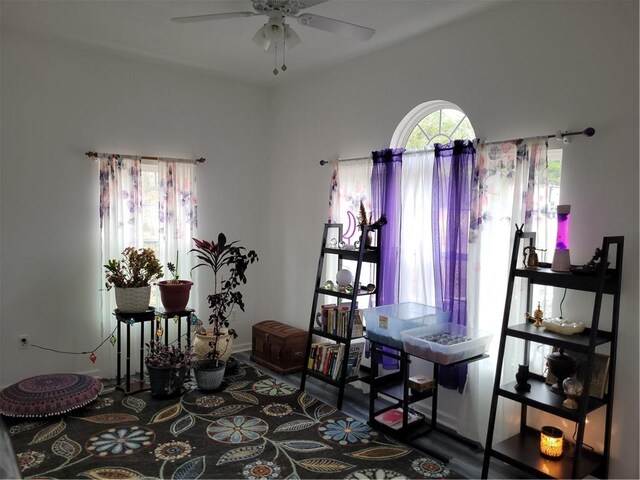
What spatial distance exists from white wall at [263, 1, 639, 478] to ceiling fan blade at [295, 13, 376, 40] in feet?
2.93

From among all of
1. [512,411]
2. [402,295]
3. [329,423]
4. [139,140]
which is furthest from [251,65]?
[512,411]

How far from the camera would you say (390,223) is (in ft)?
11.9

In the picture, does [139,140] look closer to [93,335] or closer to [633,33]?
[93,335]

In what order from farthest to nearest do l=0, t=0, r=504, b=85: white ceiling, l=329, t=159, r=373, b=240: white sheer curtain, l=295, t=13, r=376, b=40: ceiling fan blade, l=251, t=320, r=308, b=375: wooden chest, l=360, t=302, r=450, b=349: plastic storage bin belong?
l=251, t=320, r=308, b=375: wooden chest, l=329, t=159, r=373, b=240: white sheer curtain, l=360, t=302, r=450, b=349: plastic storage bin, l=0, t=0, r=504, b=85: white ceiling, l=295, t=13, r=376, b=40: ceiling fan blade

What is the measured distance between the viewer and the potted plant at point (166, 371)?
3.64 m

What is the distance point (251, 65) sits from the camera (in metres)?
4.34

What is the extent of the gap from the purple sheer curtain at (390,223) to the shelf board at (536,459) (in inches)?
44.3

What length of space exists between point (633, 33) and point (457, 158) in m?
1.15

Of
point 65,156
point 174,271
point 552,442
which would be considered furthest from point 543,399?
point 65,156

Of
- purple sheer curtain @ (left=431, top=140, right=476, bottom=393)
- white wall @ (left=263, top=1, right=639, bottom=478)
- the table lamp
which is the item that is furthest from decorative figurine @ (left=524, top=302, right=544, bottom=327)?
purple sheer curtain @ (left=431, top=140, right=476, bottom=393)

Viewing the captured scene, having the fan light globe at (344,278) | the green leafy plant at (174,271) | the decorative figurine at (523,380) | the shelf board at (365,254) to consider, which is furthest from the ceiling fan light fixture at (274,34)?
the decorative figurine at (523,380)

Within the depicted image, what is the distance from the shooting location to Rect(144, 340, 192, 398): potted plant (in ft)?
11.9

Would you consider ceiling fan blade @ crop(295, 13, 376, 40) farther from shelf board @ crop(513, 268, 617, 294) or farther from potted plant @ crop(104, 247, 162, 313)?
potted plant @ crop(104, 247, 162, 313)

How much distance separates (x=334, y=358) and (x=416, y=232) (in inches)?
46.0
